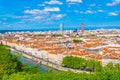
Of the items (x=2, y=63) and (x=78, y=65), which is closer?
(x=2, y=63)

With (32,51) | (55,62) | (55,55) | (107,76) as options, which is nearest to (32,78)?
(107,76)

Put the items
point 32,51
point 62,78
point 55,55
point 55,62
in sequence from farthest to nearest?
point 32,51, point 55,55, point 55,62, point 62,78

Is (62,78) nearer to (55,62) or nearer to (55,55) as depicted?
(55,62)

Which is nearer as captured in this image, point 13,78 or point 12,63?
point 13,78

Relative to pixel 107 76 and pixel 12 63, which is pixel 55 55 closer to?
pixel 12 63

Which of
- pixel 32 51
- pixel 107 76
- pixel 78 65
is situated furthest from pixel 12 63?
pixel 32 51

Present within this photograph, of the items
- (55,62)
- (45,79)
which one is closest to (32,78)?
(45,79)

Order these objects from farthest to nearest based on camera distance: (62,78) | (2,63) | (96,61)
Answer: (96,61), (2,63), (62,78)

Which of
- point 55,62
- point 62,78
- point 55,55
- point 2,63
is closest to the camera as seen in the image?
point 62,78

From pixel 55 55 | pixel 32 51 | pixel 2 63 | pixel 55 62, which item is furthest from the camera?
pixel 32 51
